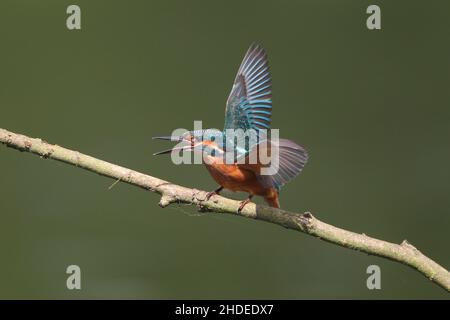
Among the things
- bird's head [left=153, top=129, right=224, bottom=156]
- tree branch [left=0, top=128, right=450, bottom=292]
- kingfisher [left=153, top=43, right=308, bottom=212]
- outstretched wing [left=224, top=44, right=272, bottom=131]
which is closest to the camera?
tree branch [left=0, top=128, right=450, bottom=292]

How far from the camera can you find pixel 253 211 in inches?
65.5

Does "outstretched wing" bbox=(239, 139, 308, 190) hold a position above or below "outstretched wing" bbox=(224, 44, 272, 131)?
below

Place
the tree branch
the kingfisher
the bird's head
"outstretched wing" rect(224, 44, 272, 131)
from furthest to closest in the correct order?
"outstretched wing" rect(224, 44, 272, 131) → the bird's head → the kingfisher → the tree branch

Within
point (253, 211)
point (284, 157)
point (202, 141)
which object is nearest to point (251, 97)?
point (202, 141)

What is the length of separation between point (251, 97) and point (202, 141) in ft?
0.73

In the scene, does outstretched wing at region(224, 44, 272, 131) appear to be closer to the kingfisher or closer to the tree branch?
the kingfisher

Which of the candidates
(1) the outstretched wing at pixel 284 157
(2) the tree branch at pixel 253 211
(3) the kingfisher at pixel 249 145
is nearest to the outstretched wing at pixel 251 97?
(3) the kingfisher at pixel 249 145

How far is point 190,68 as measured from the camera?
12.5ft

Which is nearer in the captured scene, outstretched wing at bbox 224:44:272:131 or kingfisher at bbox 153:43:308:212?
kingfisher at bbox 153:43:308:212

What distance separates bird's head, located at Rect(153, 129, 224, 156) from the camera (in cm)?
187

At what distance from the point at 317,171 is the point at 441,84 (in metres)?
0.82

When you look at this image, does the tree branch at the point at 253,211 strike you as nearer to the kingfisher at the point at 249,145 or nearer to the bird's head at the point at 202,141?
the kingfisher at the point at 249,145

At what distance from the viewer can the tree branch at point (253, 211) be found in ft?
5.21

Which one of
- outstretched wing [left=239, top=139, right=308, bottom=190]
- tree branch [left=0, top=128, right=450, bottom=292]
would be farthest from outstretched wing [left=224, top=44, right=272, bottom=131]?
tree branch [left=0, top=128, right=450, bottom=292]
